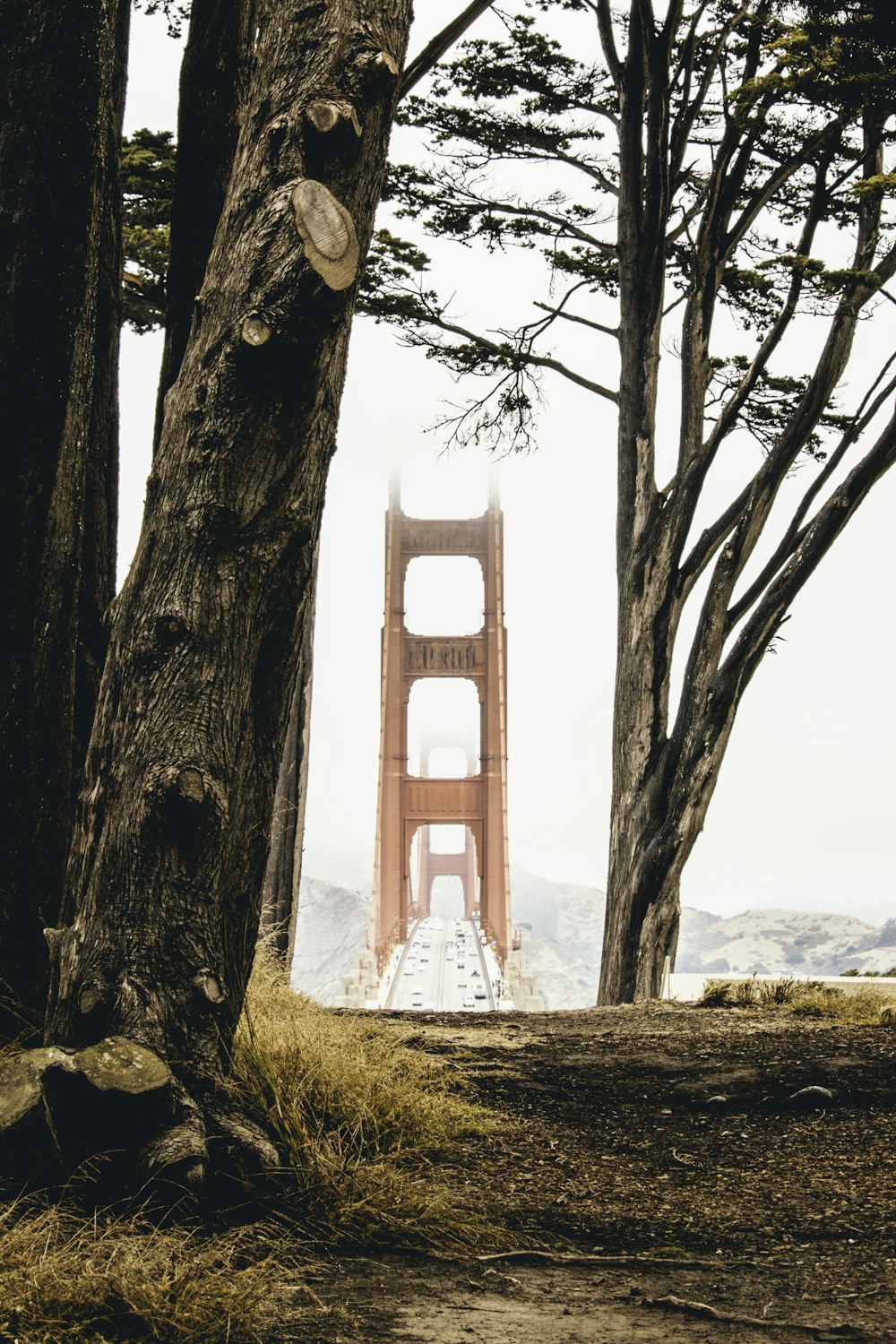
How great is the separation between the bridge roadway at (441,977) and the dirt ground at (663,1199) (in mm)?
17059

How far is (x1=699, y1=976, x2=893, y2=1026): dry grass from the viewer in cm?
500

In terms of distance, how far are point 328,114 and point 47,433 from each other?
976 mm

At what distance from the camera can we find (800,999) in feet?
17.6

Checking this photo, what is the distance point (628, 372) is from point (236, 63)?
499cm

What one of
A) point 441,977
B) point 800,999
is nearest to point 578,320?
point 800,999

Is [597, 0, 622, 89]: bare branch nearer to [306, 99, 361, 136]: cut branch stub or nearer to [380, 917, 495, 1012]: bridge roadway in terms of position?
[306, 99, 361, 136]: cut branch stub

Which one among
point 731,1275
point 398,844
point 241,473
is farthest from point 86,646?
point 398,844

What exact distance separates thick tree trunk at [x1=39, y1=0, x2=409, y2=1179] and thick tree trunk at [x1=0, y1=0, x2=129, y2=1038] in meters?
0.51

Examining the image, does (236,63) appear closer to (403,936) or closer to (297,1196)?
(297,1196)

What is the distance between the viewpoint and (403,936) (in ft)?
114

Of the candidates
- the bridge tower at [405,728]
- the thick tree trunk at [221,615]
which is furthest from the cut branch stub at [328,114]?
the bridge tower at [405,728]

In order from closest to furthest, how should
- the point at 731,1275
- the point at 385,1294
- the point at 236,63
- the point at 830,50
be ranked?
the point at 385,1294 < the point at 731,1275 < the point at 236,63 < the point at 830,50

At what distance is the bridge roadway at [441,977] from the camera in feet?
83.5

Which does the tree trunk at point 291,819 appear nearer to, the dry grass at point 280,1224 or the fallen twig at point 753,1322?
the dry grass at point 280,1224
